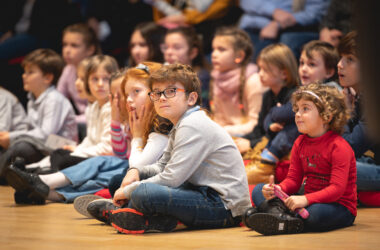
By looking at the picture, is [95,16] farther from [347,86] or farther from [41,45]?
[347,86]

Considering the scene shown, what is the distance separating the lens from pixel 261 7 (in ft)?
15.3

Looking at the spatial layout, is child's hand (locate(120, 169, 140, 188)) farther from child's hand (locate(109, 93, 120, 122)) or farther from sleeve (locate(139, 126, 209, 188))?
child's hand (locate(109, 93, 120, 122))

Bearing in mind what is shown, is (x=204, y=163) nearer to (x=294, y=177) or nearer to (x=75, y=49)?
(x=294, y=177)

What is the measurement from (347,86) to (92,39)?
293cm

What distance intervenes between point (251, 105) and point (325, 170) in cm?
183

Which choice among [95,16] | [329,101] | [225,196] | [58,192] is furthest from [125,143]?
[95,16]

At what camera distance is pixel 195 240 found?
205 centimetres

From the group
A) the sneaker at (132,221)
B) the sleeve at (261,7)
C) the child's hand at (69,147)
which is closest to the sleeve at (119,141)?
the child's hand at (69,147)

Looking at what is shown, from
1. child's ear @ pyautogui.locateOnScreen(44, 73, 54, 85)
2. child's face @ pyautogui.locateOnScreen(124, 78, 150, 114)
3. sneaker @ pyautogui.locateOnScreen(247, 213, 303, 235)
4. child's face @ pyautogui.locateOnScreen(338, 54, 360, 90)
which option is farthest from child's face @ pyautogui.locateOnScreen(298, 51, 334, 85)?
child's ear @ pyautogui.locateOnScreen(44, 73, 54, 85)

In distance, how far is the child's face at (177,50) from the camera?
4.57m

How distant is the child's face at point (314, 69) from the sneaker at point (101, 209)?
1602 millimetres

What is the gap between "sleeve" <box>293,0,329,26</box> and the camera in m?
4.43

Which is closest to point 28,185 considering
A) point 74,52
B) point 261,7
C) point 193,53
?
point 193,53

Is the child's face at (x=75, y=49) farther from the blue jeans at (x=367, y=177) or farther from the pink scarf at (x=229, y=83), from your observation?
the blue jeans at (x=367, y=177)
